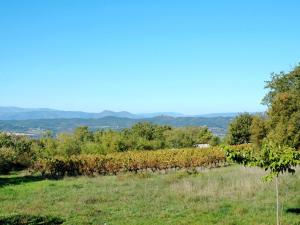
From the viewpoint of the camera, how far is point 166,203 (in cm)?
2239

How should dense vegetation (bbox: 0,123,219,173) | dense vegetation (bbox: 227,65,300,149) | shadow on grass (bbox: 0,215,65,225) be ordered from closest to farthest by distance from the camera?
shadow on grass (bbox: 0,215,65,225), dense vegetation (bbox: 227,65,300,149), dense vegetation (bbox: 0,123,219,173)

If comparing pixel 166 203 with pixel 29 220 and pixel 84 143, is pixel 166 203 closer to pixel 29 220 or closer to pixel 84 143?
pixel 29 220

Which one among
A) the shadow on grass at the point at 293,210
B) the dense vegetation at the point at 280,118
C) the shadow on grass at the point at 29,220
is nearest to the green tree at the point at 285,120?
the dense vegetation at the point at 280,118

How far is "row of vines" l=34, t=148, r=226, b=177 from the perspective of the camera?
46812 millimetres

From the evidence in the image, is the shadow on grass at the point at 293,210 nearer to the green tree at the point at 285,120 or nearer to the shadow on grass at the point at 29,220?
the shadow on grass at the point at 29,220

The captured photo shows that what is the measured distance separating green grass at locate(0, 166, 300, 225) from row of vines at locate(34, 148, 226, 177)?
52.2 feet

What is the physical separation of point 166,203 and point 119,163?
25.4m

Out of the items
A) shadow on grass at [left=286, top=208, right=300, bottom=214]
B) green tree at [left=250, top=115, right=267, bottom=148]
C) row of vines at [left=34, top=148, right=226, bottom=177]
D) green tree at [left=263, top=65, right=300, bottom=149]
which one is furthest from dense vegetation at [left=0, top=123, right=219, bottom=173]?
shadow on grass at [left=286, top=208, right=300, bottom=214]

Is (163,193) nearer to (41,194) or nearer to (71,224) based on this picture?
(41,194)

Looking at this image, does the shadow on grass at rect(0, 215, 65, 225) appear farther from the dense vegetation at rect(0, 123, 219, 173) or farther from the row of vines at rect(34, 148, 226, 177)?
the dense vegetation at rect(0, 123, 219, 173)

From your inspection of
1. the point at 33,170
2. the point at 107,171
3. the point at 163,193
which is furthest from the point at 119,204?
the point at 33,170

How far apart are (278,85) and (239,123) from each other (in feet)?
64.1

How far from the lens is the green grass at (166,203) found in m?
18.1

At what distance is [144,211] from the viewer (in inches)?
800
